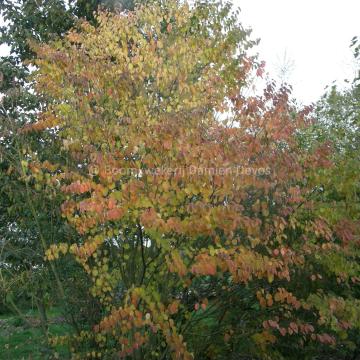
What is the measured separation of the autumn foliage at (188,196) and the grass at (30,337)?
38.5 inches

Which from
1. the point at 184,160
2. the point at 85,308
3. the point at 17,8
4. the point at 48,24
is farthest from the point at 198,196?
the point at 17,8

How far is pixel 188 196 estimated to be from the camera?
158 inches

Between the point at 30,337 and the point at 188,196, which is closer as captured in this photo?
the point at 188,196

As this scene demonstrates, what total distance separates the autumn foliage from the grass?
98 centimetres

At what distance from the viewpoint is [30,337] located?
7719mm

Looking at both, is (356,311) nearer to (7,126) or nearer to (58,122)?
(58,122)

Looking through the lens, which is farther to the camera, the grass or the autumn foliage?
the grass

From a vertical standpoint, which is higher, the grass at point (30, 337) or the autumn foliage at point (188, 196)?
the autumn foliage at point (188, 196)

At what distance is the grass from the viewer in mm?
6305

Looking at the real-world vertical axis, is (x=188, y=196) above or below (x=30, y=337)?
above

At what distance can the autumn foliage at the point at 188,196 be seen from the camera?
155 inches

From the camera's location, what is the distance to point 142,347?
486 cm

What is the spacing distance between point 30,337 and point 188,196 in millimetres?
5036

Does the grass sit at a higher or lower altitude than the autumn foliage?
lower
